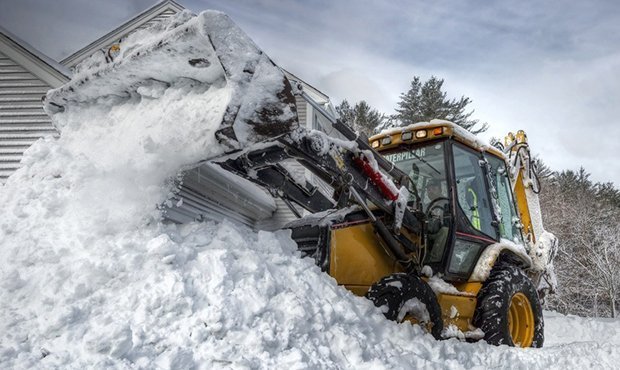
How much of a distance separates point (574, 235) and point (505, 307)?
1803 cm

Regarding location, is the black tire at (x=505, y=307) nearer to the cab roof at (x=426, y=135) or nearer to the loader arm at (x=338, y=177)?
the loader arm at (x=338, y=177)

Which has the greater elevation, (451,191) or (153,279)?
(451,191)

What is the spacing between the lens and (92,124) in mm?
3869

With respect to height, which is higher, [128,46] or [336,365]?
[128,46]

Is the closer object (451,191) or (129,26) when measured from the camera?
(451,191)

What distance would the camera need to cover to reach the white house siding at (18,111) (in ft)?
24.2

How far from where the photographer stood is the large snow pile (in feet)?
7.80

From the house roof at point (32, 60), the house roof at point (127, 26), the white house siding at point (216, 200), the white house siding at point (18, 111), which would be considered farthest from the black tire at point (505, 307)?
the house roof at point (127, 26)

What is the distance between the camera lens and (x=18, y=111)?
7617 mm

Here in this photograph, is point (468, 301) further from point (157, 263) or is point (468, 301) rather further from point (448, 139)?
point (157, 263)

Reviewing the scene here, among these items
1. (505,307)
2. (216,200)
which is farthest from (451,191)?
(216,200)

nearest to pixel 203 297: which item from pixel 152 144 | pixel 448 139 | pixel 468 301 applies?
pixel 152 144

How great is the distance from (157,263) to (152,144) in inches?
36.6

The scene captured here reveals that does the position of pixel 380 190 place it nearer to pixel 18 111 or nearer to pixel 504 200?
pixel 504 200
